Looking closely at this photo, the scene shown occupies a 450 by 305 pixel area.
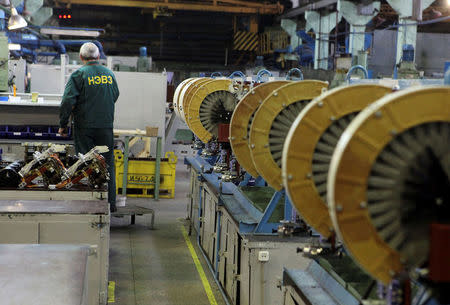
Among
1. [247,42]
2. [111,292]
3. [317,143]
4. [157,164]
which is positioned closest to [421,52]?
[157,164]

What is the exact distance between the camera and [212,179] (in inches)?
233

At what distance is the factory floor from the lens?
527 cm

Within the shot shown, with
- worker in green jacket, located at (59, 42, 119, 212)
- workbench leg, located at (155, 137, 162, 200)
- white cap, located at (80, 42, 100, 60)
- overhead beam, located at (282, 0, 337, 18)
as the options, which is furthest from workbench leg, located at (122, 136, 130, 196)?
overhead beam, located at (282, 0, 337, 18)

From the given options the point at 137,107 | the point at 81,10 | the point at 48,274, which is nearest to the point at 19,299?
the point at 48,274

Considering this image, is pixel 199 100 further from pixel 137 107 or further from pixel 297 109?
pixel 137 107

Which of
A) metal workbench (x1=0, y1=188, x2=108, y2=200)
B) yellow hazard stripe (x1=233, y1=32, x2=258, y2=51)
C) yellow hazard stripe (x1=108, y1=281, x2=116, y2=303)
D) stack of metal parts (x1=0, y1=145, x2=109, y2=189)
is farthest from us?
yellow hazard stripe (x1=233, y1=32, x2=258, y2=51)

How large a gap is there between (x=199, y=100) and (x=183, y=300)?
1.62 metres

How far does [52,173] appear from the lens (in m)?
4.57

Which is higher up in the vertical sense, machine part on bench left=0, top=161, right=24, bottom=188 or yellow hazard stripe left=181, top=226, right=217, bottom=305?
machine part on bench left=0, top=161, right=24, bottom=188

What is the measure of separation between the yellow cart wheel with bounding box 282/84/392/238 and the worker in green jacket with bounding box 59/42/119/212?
3.81 metres

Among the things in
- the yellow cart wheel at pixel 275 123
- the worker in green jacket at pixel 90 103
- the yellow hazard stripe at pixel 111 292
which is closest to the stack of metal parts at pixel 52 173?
the yellow hazard stripe at pixel 111 292

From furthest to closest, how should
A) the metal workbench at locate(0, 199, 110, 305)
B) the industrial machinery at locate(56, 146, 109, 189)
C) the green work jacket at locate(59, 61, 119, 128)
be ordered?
the green work jacket at locate(59, 61, 119, 128), the industrial machinery at locate(56, 146, 109, 189), the metal workbench at locate(0, 199, 110, 305)

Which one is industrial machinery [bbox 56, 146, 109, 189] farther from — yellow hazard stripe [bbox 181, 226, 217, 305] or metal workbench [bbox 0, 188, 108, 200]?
yellow hazard stripe [bbox 181, 226, 217, 305]

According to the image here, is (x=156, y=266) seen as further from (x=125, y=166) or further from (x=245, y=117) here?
(x=125, y=166)
